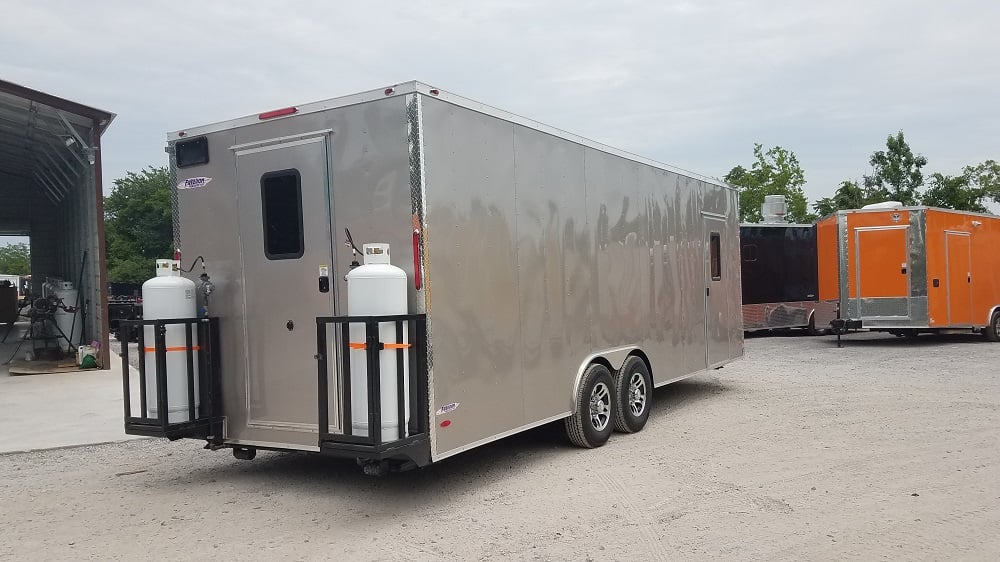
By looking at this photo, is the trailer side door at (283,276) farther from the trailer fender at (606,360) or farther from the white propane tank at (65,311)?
the white propane tank at (65,311)

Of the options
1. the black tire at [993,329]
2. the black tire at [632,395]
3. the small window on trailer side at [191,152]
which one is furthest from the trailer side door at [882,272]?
the small window on trailer side at [191,152]

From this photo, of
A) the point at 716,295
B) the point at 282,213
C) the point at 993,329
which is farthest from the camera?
the point at 993,329

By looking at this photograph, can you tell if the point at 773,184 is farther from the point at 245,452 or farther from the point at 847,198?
the point at 245,452

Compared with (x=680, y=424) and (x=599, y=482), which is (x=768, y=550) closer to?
(x=599, y=482)

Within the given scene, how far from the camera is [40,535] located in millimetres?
4879

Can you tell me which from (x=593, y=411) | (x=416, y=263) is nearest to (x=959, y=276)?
(x=593, y=411)

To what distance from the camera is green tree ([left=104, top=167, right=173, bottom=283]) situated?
4662 centimetres

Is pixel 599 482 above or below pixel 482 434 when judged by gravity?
below

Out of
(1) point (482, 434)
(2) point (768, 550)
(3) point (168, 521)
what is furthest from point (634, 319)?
(3) point (168, 521)

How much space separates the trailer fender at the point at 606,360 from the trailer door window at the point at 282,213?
103 inches

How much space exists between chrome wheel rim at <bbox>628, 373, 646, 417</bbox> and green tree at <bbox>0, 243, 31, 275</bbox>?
93.1 metres

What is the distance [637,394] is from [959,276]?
35.7 ft

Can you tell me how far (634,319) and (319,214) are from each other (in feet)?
11.5

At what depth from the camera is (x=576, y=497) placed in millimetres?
5395
